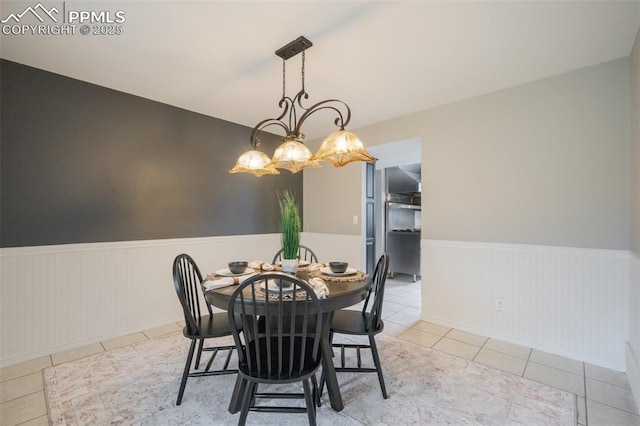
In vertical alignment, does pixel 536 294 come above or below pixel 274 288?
below

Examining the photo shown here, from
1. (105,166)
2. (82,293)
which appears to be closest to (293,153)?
(105,166)

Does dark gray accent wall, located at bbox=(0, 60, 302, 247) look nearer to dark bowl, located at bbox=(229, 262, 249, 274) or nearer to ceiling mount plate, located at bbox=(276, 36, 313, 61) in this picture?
dark bowl, located at bbox=(229, 262, 249, 274)

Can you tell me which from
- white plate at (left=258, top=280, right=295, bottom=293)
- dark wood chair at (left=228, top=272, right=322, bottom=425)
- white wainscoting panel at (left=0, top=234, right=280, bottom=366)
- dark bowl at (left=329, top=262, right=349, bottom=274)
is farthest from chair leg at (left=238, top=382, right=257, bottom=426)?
white wainscoting panel at (left=0, top=234, right=280, bottom=366)

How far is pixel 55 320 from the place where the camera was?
2.58 metres

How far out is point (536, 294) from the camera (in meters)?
2.66

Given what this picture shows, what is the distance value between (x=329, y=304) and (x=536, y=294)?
7.34ft

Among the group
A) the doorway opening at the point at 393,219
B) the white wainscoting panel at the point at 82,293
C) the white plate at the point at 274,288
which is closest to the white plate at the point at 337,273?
the white plate at the point at 274,288

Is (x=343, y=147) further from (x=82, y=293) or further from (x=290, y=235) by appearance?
(x=82, y=293)

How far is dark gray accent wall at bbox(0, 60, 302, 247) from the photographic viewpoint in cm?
244

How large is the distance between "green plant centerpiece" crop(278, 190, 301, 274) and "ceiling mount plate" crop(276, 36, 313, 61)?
1163 mm

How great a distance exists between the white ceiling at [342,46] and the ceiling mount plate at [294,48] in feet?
0.14

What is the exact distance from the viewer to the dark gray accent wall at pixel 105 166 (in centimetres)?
244

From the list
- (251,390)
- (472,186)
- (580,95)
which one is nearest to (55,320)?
(251,390)

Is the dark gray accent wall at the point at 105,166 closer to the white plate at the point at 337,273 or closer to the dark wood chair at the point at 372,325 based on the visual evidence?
the white plate at the point at 337,273
